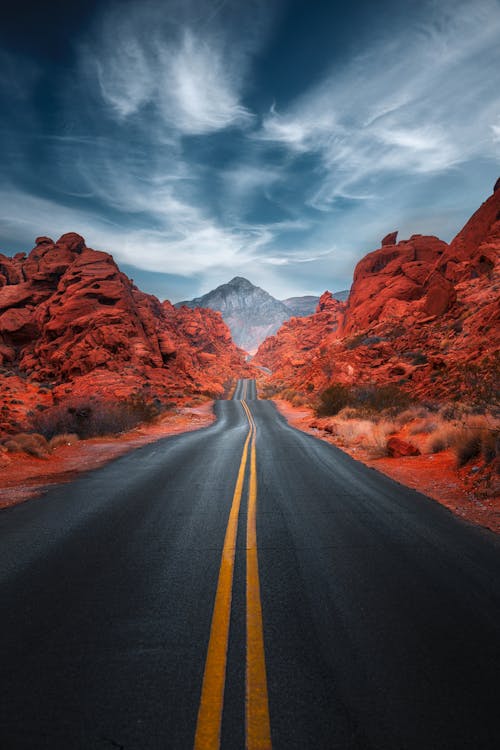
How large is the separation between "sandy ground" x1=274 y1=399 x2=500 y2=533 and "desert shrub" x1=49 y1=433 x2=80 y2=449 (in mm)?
10297

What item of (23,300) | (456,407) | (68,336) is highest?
(23,300)

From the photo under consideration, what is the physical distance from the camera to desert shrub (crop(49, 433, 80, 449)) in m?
12.6

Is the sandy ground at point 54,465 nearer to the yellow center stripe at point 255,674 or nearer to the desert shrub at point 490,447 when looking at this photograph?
the yellow center stripe at point 255,674

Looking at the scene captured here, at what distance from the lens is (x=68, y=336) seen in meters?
36.5

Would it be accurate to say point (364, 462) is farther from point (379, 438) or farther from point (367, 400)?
point (367, 400)

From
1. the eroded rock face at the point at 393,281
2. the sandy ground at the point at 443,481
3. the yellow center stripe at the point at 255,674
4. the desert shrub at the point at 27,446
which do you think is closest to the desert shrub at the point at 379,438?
the sandy ground at the point at 443,481

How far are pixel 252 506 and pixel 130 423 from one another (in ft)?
46.6

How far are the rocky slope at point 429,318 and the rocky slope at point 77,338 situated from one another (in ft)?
57.1

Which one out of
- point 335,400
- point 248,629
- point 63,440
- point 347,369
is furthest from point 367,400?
point 248,629

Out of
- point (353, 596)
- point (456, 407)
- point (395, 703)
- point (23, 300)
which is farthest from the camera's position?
point (23, 300)

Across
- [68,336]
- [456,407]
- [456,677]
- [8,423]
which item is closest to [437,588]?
[456,677]

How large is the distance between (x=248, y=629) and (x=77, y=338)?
1500 inches

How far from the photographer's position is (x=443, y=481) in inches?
295

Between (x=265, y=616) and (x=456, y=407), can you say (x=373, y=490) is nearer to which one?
(x=265, y=616)
